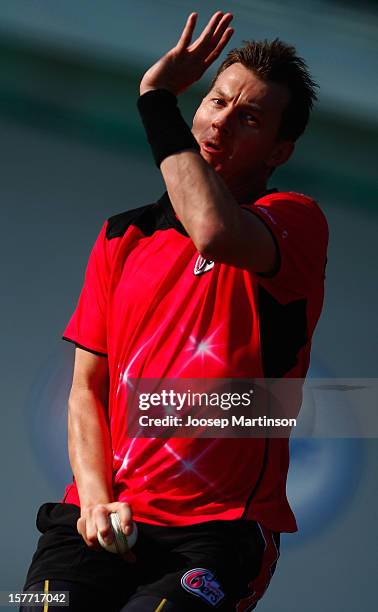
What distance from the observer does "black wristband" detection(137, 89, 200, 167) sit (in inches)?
59.9

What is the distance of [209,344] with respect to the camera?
1555mm

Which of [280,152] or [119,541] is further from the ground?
[280,152]

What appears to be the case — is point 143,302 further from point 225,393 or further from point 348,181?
point 348,181

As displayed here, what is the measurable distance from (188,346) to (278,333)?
0.12 m

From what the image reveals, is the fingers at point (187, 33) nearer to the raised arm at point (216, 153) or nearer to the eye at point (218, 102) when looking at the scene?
the raised arm at point (216, 153)

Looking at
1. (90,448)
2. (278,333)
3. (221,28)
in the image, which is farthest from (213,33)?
(90,448)

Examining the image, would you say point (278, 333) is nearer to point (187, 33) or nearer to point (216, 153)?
point (216, 153)

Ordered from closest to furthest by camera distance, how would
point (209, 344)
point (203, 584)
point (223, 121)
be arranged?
point (203, 584)
point (209, 344)
point (223, 121)

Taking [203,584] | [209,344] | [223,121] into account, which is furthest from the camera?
[223,121]

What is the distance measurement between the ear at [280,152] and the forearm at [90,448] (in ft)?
1.43

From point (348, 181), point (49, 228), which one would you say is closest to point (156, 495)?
point (49, 228)

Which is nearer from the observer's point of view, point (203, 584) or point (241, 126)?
point (203, 584)

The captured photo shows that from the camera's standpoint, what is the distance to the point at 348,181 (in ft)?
11.6

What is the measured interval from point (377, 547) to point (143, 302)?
155cm
